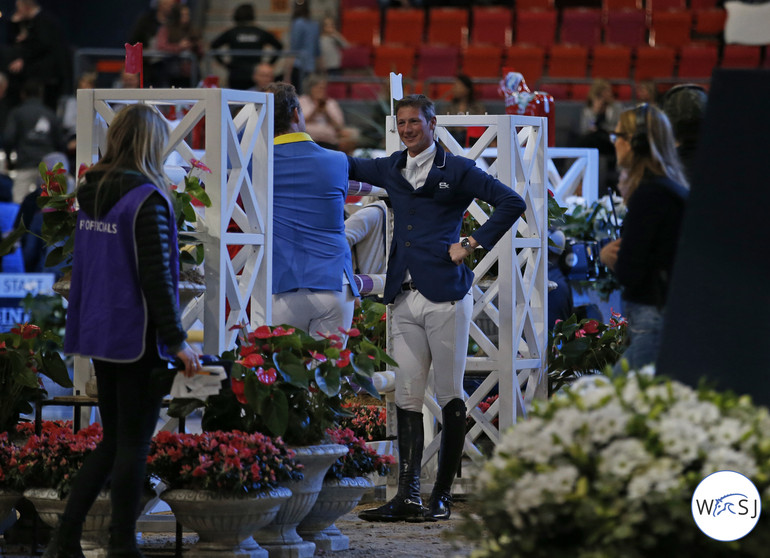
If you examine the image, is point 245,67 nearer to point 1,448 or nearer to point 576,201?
point 576,201

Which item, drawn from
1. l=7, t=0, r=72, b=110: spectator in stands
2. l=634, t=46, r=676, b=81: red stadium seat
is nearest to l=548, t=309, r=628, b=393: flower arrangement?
l=7, t=0, r=72, b=110: spectator in stands

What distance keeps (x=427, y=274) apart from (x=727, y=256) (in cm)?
229

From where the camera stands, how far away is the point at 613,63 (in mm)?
14781

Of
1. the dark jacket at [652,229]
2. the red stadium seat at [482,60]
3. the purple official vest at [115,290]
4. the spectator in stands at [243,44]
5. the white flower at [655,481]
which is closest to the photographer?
the white flower at [655,481]

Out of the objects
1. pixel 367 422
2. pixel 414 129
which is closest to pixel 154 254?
pixel 414 129

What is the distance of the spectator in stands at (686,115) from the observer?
3.67 metres

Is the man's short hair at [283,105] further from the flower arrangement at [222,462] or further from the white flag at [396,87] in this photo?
the flower arrangement at [222,462]

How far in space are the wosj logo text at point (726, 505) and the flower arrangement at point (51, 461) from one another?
2.40 metres

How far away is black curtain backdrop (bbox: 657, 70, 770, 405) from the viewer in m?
2.87

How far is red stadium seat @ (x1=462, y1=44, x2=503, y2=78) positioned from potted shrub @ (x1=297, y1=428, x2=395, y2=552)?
34.6 feet

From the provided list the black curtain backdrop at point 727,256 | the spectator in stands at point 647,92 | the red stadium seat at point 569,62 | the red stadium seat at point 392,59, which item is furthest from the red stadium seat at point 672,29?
the black curtain backdrop at point 727,256

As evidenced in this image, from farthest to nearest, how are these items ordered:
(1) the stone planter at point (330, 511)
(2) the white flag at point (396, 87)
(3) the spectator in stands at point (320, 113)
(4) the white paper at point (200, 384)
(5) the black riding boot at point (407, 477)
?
(3) the spectator in stands at point (320, 113) → (2) the white flag at point (396, 87) → (5) the black riding boot at point (407, 477) → (1) the stone planter at point (330, 511) → (4) the white paper at point (200, 384)

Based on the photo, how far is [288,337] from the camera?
14.7 ft

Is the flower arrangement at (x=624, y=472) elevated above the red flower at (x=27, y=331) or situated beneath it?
elevated above
